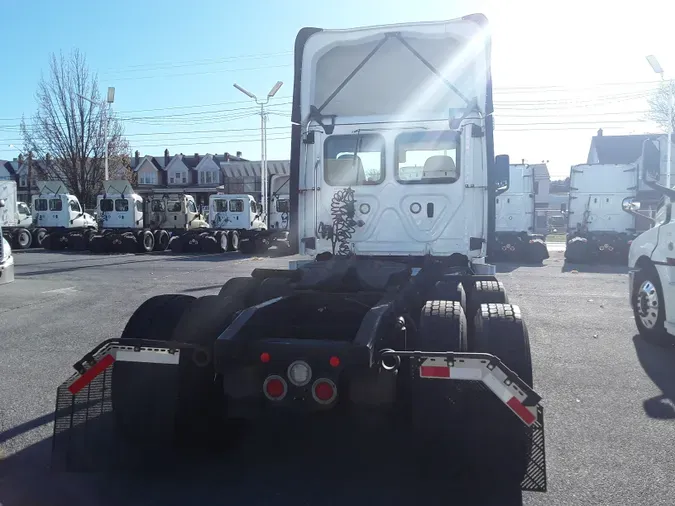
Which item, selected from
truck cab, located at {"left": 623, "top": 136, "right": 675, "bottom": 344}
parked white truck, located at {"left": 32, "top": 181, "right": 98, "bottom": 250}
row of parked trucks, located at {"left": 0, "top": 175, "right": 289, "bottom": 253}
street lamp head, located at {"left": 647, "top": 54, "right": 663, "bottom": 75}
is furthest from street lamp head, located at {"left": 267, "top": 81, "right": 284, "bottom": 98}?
truck cab, located at {"left": 623, "top": 136, "right": 675, "bottom": 344}

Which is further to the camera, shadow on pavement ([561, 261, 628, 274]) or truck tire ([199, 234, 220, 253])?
truck tire ([199, 234, 220, 253])

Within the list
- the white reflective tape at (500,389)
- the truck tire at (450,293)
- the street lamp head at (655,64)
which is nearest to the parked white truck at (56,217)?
the street lamp head at (655,64)

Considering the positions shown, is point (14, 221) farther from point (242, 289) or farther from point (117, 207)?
point (242, 289)

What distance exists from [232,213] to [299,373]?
2735cm

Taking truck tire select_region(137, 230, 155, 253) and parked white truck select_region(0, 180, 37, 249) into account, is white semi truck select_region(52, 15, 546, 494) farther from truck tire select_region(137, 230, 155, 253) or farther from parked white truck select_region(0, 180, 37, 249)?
parked white truck select_region(0, 180, 37, 249)

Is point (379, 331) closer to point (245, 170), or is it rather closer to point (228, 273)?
point (228, 273)

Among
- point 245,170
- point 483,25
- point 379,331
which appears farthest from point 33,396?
point 245,170

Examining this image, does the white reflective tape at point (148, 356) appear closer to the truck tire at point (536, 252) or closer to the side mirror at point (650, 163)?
the side mirror at point (650, 163)

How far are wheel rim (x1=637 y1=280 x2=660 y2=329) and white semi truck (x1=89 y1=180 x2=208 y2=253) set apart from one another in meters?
21.7

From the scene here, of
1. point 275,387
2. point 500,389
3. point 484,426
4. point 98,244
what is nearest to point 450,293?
point 484,426

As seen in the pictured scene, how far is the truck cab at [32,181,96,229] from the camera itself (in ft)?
106

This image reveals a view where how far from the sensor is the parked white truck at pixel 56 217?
30.2m

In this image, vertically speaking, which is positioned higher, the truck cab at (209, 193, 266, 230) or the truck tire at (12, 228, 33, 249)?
the truck cab at (209, 193, 266, 230)

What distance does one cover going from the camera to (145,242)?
92.5 feet
